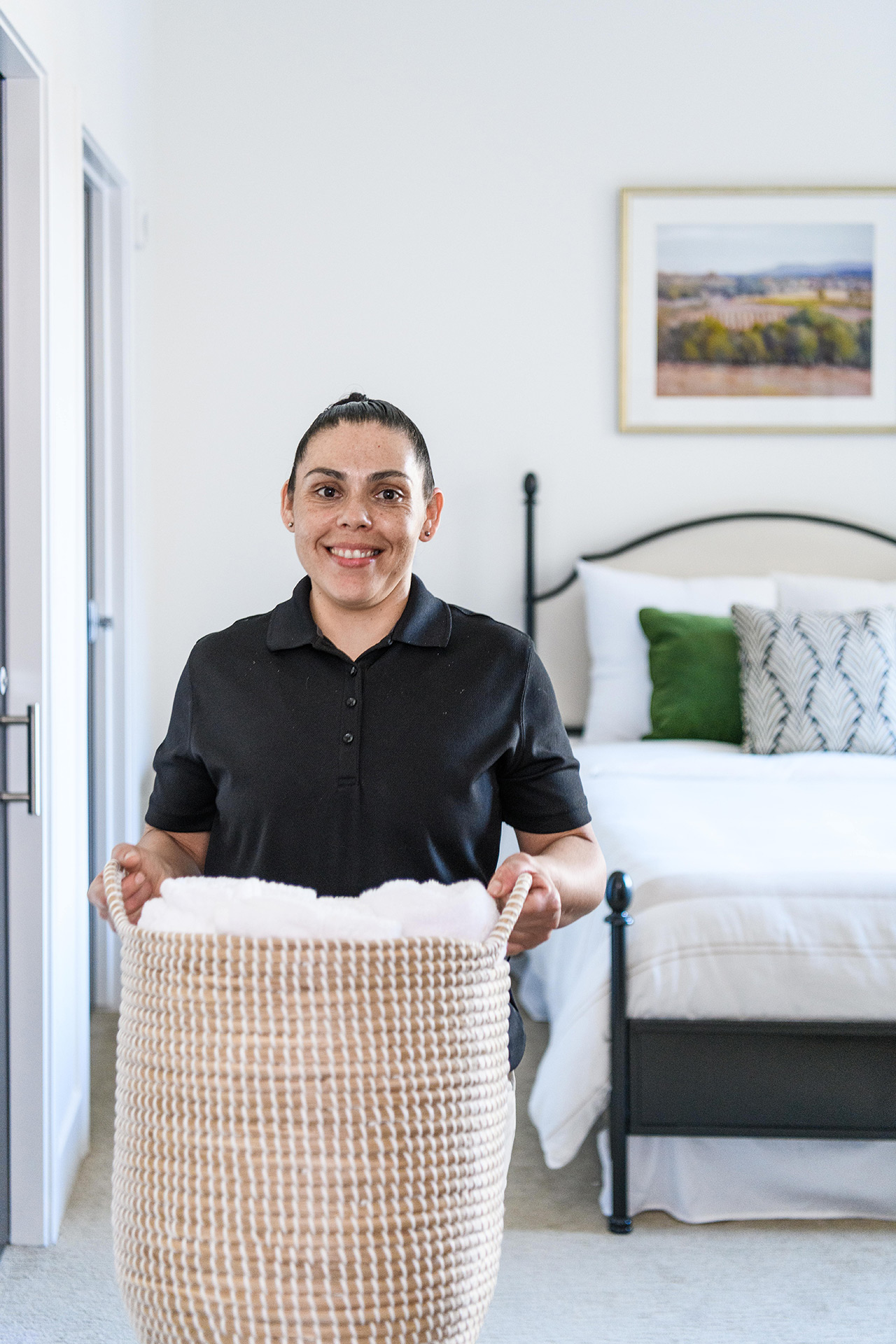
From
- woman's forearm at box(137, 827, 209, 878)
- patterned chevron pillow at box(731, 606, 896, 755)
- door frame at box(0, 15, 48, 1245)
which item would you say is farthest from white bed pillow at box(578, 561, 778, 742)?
woman's forearm at box(137, 827, 209, 878)

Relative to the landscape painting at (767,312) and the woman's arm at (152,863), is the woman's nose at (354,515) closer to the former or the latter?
the woman's arm at (152,863)

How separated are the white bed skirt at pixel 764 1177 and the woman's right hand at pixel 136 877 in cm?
127

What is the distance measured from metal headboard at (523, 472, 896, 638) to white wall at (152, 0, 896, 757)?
175mm

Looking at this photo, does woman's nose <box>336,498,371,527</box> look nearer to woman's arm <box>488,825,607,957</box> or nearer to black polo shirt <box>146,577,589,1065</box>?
black polo shirt <box>146,577,589,1065</box>

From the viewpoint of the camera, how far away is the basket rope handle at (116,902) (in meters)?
0.84

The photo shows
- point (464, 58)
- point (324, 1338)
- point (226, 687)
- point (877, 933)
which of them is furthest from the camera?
point (464, 58)

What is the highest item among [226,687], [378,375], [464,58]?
[464,58]

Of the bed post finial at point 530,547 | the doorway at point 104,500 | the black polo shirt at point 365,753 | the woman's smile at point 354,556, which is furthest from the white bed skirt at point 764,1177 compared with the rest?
the bed post finial at point 530,547

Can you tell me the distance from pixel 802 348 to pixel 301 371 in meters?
1.53

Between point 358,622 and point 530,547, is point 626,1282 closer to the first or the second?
point 358,622

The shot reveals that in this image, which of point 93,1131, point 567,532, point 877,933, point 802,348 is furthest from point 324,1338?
point 802,348

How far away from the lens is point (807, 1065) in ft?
6.46

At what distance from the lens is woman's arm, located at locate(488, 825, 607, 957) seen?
964mm

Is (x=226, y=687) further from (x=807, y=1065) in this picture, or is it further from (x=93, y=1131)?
(x=93, y=1131)
